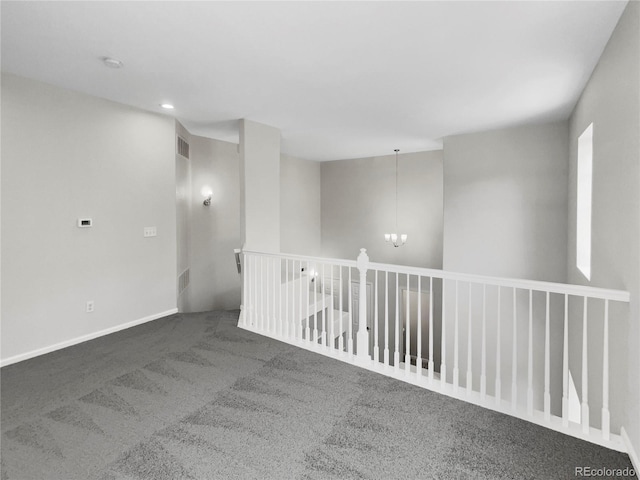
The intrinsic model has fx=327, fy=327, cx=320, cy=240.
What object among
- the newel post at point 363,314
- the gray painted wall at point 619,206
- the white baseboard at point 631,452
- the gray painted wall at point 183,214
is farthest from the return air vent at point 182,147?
the white baseboard at point 631,452

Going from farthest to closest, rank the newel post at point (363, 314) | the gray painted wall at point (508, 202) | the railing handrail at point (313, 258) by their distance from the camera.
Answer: the gray painted wall at point (508, 202)
the railing handrail at point (313, 258)
the newel post at point (363, 314)

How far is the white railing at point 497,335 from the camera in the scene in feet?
6.98

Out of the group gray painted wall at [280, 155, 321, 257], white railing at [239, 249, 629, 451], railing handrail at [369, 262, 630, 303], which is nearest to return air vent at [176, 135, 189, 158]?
white railing at [239, 249, 629, 451]

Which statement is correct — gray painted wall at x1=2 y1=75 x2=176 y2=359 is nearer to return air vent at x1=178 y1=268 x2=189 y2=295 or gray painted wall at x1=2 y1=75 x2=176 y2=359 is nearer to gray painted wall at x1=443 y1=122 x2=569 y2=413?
return air vent at x1=178 y1=268 x2=189 y2=295

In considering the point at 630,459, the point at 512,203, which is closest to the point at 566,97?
the point at 512,203

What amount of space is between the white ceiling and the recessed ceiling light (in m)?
0.06

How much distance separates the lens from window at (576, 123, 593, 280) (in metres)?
3.51

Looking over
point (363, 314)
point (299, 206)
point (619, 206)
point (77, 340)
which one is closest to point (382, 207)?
point (299, 206)

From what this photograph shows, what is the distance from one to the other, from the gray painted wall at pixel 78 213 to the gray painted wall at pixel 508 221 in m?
4.33

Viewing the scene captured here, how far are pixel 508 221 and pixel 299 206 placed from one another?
4523 mm

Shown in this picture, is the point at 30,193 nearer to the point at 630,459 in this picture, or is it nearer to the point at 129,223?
the point at 129,223

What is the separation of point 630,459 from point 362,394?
159 cm

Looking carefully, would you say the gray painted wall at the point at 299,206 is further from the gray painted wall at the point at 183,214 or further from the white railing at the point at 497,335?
the gray painted wall at the point at 183,214

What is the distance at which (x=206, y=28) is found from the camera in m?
2.29
